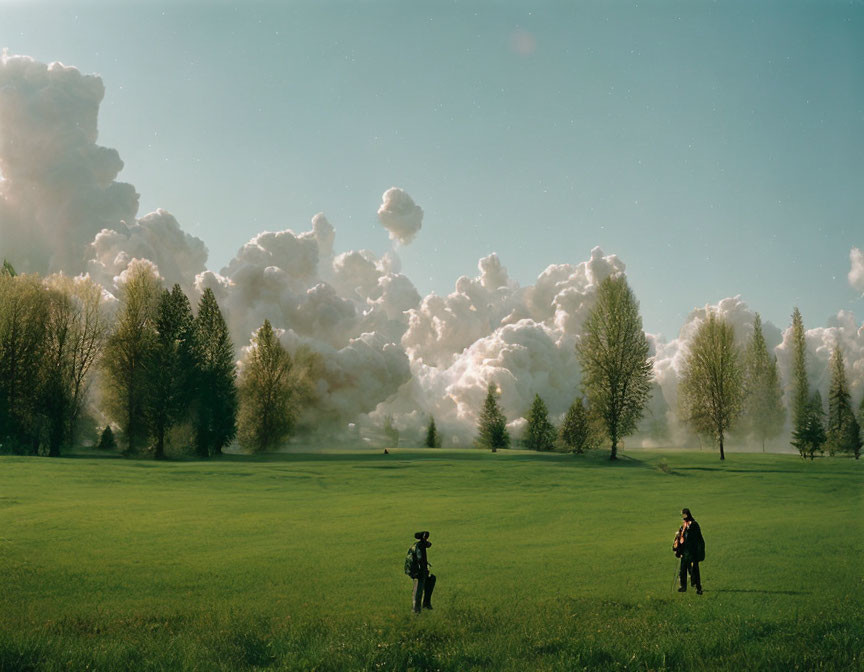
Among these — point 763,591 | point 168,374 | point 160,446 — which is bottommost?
point 763,591

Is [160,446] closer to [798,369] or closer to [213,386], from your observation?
[213,386]

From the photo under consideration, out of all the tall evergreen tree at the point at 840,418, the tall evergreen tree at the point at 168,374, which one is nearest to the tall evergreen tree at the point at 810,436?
the tall evergreen tree at the point at 840,418

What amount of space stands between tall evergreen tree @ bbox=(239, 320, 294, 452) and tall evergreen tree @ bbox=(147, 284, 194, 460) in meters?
15.7

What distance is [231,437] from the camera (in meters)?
93.5

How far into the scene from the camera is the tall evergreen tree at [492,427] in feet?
387

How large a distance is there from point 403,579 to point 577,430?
83.8 m

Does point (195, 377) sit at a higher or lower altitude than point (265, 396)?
higher

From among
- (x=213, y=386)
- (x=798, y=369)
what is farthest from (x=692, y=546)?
(x=798, y=369)

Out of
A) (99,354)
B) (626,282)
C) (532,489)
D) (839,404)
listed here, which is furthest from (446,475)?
(839,404)

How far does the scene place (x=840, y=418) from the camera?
108250mm

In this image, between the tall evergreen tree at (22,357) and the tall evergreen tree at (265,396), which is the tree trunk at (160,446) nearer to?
the tall evergreen tree at (22,357)

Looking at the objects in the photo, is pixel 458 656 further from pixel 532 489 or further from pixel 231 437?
pixel 231 437

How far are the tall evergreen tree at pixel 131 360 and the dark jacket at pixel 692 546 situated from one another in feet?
249

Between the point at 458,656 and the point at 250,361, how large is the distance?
3849 inches
